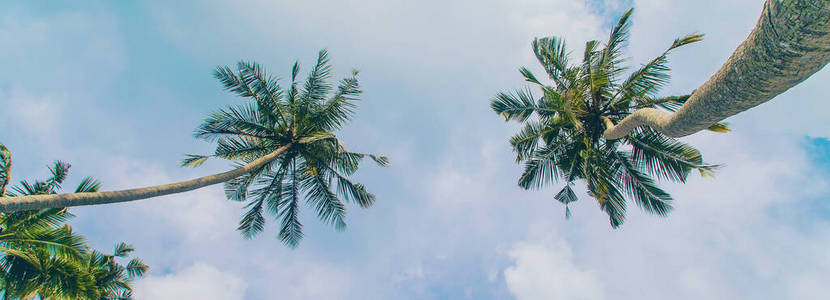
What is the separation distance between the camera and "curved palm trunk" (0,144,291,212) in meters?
5.30

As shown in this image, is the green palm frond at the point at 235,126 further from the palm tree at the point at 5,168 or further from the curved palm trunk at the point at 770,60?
the curved palm trunk at the point at 770,60

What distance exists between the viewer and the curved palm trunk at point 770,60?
7.12 feet

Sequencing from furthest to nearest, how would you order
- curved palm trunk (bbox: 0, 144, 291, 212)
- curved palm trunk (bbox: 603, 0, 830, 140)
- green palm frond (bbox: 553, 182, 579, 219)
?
green palm frond (bbox: 553, 182, 579, 219), curved palm trunk (bbox: 0, 144, 291, 212), curved palm trunk (bbox: 603, 0, 830, 140)

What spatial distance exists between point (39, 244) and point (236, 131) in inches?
183

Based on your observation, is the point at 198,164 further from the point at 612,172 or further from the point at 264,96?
the point at 612,172

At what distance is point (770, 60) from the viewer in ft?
8.46

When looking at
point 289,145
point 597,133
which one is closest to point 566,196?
point 597,133

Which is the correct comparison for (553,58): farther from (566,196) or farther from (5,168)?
(5,168)

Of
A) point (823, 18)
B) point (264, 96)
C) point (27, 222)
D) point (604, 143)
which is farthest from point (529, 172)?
point (27, 222)

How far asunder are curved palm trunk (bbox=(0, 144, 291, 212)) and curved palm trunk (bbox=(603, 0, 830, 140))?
8.60 m

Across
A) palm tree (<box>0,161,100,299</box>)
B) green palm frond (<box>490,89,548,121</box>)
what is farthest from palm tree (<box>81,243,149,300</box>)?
green palm frond (<box>490,89,548,121</box>)

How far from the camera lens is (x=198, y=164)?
9.54 m

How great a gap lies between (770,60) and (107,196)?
8938mm

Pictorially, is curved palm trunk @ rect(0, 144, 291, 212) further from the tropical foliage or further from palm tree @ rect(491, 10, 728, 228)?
palm tree @ rect(491, 10, 728, 228)
